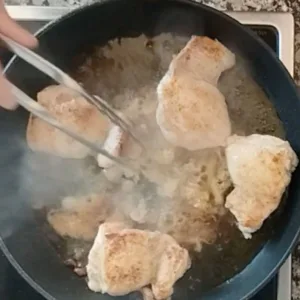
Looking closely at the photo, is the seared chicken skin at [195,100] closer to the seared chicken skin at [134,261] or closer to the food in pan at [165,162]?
the food in pan at [165,162]

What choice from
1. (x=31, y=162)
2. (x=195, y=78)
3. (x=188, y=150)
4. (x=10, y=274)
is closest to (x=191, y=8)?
(x=195, y=78)

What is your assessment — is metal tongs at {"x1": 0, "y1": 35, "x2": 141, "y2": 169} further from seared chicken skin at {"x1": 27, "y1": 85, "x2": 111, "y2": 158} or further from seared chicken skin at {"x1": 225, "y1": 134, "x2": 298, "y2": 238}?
seared chicken skin at {"x1": 225, "y1": 134, "x2": 298, "y2": 238}

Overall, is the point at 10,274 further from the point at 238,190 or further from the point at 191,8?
the point at 191,8

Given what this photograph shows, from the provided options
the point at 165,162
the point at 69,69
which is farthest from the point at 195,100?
the point at 69,69

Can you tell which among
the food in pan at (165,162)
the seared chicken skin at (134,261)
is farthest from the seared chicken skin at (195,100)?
the seared chicken skin at (134,261)

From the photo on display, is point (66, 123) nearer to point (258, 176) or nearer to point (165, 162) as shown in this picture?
point (165, 162)
